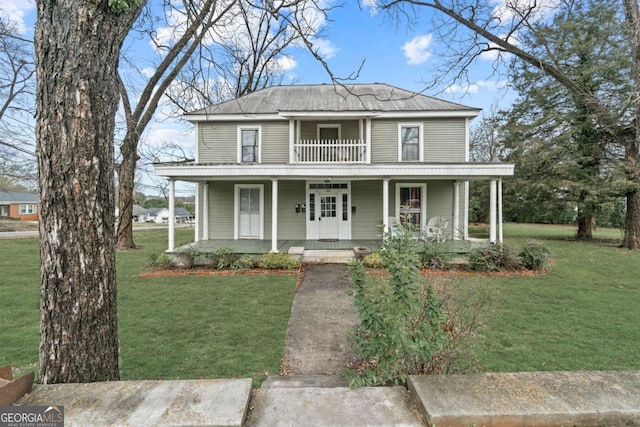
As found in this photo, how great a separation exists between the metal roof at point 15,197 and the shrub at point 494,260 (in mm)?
53902

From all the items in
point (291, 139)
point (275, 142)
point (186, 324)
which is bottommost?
point (186, 324)

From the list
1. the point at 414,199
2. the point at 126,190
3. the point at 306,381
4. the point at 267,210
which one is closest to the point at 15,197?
the point at 126,190

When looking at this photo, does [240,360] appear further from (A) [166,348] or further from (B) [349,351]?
(B) [349,351]

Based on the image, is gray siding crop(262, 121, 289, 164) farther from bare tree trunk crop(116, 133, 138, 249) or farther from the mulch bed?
the mulch bed

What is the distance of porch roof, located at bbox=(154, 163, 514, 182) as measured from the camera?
9.91m

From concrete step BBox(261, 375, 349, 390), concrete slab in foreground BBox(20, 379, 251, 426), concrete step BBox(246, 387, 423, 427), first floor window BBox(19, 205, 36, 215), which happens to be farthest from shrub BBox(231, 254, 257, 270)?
first floor window BBox(19, 205, 36, 215)

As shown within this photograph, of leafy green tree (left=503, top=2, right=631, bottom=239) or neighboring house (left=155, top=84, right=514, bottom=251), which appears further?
leafy green tree (left=503, top=2, right=631, bottom=239)

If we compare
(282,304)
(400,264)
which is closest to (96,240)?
(400,264)

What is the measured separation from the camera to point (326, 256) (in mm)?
Result: 9539

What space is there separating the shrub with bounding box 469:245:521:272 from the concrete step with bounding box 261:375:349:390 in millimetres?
6869

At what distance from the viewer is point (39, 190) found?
6.20 ft

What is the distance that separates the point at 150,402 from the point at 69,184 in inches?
54.2

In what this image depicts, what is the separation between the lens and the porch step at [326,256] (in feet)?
30.7

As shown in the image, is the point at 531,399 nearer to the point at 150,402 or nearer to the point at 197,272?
the point at 150,402
